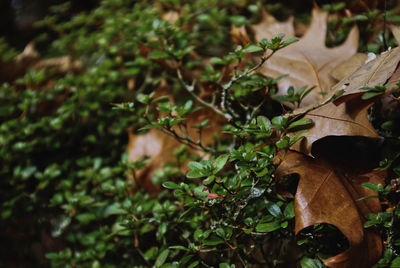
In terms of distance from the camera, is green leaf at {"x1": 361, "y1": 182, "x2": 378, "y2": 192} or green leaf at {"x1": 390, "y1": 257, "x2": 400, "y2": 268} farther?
green leaf at {"x1": 361, "y1": 182, "x2": 378, "y2": 192}

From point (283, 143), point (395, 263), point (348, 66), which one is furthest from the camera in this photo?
point (348, 66)

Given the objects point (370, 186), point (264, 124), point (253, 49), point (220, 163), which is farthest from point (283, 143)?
point (253, 49)

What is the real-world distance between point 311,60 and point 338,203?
2.82 feet

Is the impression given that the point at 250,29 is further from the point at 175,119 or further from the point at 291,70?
the point at 175,119

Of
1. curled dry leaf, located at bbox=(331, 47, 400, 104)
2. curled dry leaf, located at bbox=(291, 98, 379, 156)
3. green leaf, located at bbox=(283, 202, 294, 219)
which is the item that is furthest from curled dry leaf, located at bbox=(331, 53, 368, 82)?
green leaf, located at bbox=(283, 202, 294, 219)

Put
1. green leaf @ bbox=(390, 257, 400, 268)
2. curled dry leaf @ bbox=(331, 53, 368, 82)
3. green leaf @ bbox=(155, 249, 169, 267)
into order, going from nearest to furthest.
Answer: green leaf @ bbox=(390, 257, 400, 268) < green leaf @ bbox=(155, 249, 169, 267) < curled dry leaf @ bbox=(331, 53, 368, 82)

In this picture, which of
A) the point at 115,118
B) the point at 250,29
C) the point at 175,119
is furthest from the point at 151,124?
the point at 250,29

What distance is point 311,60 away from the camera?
1.62 m

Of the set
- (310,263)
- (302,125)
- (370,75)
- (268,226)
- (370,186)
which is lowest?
(310,263)

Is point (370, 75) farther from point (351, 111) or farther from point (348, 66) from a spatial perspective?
point (348, 66)

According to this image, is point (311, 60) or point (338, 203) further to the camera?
point (311, 60)

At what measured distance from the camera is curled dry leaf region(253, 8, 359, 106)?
1.48m

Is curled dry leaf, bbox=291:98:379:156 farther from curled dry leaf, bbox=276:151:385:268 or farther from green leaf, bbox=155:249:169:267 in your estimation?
green leaf, bbox=155:249:169:267

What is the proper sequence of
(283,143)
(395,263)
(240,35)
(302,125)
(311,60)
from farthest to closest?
(240,35), (311,60), (302,125), (283,143), (395,263)
